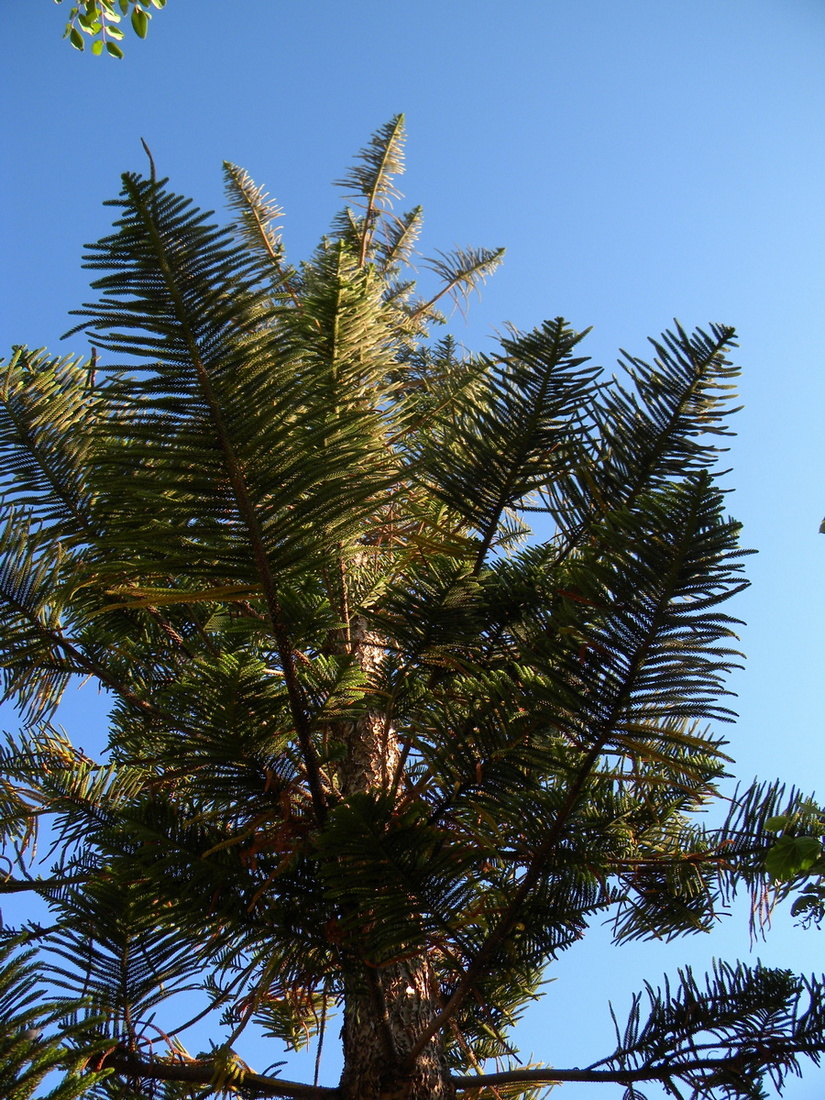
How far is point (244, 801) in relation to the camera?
1.84m

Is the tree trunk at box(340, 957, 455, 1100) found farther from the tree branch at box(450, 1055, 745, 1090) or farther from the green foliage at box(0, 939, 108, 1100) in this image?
the green foliage at box(0, 939, 108, 1100)

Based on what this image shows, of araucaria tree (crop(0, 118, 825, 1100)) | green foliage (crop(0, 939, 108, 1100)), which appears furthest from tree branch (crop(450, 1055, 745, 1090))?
green foliage (crop(0, 939, 108, 1100))

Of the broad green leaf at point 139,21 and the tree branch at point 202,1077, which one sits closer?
the tree branch at point 202,1077

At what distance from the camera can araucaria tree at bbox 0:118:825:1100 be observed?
1.41m

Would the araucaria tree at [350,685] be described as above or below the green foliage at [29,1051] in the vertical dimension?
above

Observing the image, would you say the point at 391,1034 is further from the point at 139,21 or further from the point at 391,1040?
the point at 139,21

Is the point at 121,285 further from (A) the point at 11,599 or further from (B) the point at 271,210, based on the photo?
(B) the point at 271,210

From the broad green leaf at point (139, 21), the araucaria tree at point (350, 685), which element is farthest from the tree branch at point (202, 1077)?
the broad green leaf at point (139, 21)

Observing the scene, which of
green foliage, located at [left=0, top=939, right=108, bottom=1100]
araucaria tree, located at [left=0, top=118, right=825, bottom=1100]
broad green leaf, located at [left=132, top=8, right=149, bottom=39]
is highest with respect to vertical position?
broad green leaf, located at [left=132, top=8, right=149, bottom=39]

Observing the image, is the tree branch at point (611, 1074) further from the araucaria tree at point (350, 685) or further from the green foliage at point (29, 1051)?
the green foliage at point (29, 1051)

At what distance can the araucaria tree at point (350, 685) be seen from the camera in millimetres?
1407

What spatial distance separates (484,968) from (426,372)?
9.91 feet

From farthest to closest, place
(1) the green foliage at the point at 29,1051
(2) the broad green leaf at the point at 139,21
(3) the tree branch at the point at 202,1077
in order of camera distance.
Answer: (2) the broad green leaf at the point at 139,21
(3) the tree branch at the point at 202,1077
(1) the green foliage at the point at 29,1051

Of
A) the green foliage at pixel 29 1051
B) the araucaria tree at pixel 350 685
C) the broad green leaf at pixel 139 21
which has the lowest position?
the green foliage at pixel 29 1051
